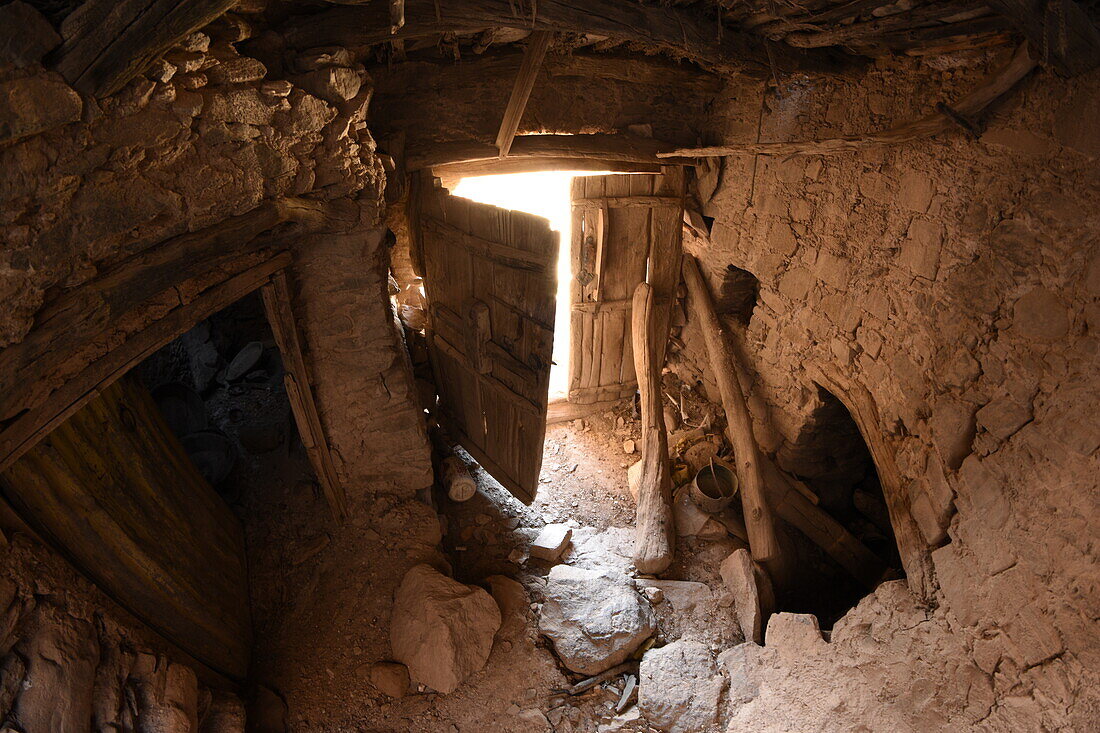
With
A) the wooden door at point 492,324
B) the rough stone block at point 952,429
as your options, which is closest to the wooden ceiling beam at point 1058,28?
the rough stone block at point 952,429

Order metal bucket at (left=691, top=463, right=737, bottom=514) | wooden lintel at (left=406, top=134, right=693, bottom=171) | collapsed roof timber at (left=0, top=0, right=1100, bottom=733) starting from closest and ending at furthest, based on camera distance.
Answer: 1. collapsed roof timber at (left=0, top=0, right=1100, bottom=733)
2. wooden lintel at (left=406, top=134, right=693, bottom=171)
3. metal bucket at (left=691, top=463, right=737, bottom=514)

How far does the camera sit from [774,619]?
3.79 m

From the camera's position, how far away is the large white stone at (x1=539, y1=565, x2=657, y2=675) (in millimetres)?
3850

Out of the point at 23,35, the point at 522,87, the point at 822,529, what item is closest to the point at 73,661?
the point at 23,35

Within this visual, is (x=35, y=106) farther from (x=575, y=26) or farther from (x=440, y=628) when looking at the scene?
(x=440, y=628)

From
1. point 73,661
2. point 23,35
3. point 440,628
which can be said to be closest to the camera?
point 23,35

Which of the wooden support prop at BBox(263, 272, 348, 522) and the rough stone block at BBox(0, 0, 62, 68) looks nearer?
the rough stone block at BBox(0, 0, 62, 68)

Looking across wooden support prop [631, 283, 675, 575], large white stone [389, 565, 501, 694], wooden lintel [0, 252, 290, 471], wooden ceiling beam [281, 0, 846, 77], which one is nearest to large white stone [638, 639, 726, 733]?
wooden support prop [631, 283, 675, 575]

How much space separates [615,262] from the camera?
215 inches

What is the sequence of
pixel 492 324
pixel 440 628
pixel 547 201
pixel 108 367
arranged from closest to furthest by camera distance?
pixel 108 367 → pixel 440 628 → pixel 492 324 → pixel 547 201

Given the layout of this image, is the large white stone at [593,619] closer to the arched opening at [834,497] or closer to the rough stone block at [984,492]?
the arched opening at [834,497]

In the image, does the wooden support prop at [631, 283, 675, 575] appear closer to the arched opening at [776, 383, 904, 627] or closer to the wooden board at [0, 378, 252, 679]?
the arched opening at [776, 383, 904, 627]

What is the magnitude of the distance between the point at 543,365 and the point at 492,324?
0.53 metres

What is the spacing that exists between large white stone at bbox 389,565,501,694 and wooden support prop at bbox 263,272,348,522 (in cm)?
79
